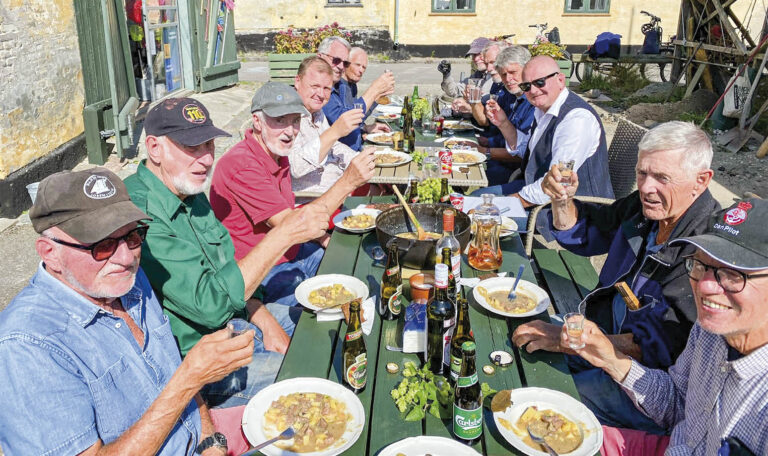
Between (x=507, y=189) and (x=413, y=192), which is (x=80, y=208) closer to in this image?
(x=413, y=192)

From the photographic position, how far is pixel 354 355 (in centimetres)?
246

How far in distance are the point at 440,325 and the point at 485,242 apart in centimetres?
108

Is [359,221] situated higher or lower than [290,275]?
higher

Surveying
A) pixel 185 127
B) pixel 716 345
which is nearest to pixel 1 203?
pixel 185 127

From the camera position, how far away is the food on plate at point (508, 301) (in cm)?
290

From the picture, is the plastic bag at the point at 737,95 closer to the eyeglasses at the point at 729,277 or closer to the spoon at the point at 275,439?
the eyeglasses at the point at 729,277

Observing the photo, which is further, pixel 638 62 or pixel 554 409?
pixel 638 62

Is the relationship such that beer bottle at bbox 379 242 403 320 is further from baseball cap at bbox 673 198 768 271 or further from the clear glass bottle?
baseball cap at bbox 673 198 768 271

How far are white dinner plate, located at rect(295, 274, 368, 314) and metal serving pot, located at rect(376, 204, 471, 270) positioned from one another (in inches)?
9.6

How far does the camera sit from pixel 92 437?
1.89 metres

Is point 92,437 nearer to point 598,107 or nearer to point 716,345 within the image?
point 716,345

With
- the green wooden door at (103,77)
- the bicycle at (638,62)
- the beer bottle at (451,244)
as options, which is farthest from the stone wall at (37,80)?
the bicycle at (638,62)

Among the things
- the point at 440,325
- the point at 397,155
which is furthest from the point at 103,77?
the point at 440,325

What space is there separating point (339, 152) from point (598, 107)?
9009 mm
